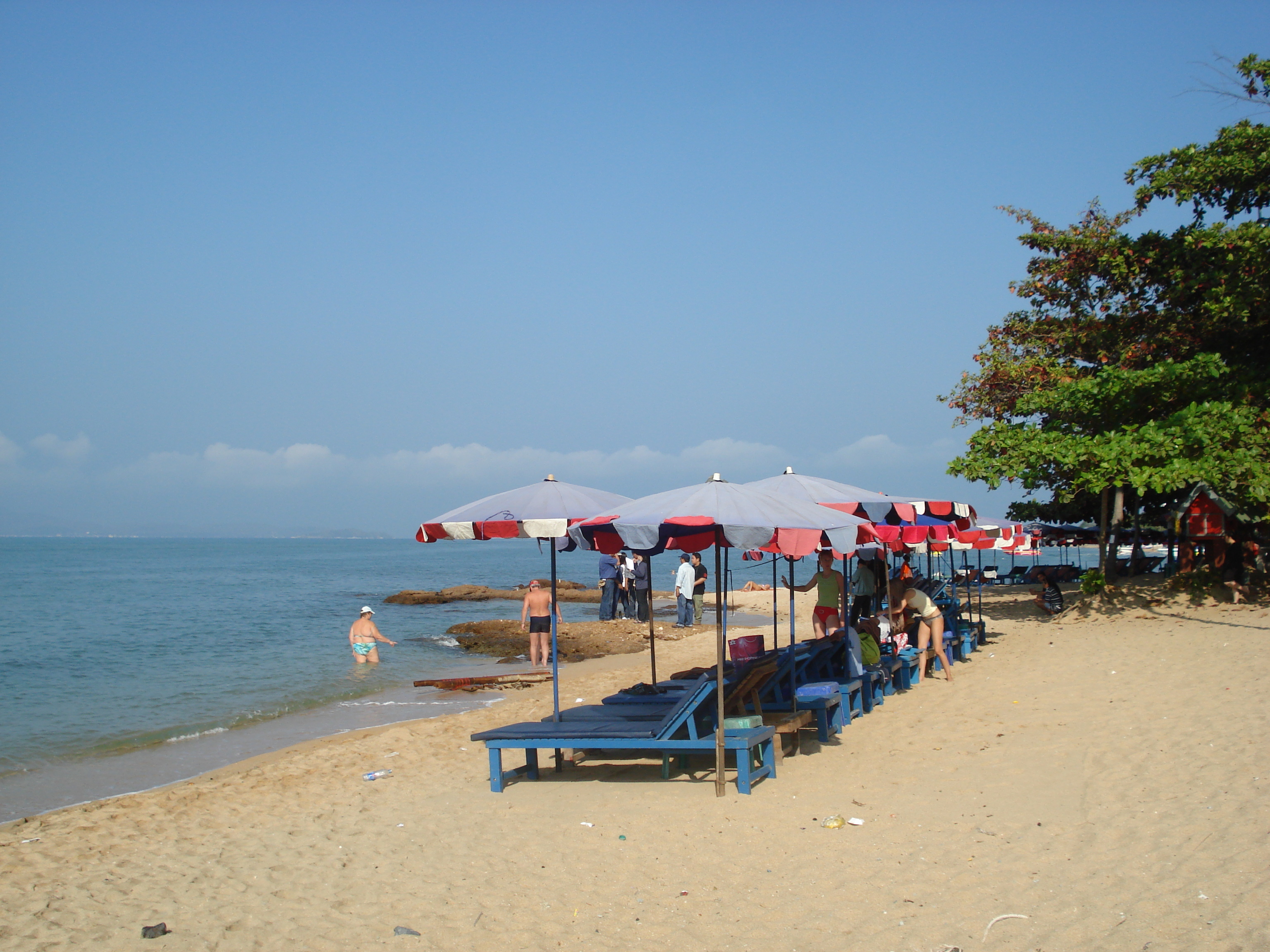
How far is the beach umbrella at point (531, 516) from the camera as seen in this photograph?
6828mm

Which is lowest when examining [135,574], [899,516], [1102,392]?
[135,574]

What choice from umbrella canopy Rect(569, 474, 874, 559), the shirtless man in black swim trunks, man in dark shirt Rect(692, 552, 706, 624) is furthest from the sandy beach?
man in dark shirt Rect(692, 552, 706, 624)

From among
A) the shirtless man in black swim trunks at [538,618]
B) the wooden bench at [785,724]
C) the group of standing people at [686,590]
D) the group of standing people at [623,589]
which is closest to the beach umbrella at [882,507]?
the wooden bench at [785,724]

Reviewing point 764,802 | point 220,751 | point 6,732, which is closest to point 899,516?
point 764,802

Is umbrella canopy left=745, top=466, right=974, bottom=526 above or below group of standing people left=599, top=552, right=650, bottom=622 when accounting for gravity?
above

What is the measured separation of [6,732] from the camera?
42.2 ft

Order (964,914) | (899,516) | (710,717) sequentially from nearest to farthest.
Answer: (964,914) < (710,717) < (899,516)

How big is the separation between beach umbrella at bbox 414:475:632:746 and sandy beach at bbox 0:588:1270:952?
1758mm

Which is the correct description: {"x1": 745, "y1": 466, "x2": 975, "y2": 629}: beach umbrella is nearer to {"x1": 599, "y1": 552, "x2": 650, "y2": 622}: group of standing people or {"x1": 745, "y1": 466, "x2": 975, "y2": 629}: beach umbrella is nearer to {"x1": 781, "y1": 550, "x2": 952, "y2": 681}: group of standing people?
{"x1": 781, "y1": 550, "x2": 952, "y2": 681}: group of standing people

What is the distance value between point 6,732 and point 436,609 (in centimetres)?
2017

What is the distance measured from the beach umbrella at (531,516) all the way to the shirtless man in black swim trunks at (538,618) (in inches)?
258

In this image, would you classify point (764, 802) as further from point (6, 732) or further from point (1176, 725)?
point (6, 732)

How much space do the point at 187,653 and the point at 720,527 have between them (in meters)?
20.4

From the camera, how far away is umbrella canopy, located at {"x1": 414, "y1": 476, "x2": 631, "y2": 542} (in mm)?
6820
